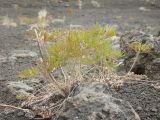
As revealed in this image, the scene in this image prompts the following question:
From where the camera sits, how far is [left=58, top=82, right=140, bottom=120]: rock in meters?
3.41

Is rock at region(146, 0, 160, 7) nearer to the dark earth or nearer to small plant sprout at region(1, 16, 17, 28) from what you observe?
the dark earth

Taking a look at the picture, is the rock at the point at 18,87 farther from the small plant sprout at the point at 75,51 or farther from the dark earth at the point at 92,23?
the small plant sprout at the point at 75,51

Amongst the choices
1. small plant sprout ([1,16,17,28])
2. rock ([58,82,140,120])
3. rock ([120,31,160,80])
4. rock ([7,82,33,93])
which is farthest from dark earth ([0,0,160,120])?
rock ([120,31,160,80])

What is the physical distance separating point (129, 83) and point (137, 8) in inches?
475

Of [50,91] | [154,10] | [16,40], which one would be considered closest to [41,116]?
Result: [50,91]

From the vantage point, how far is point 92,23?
41.5 ft

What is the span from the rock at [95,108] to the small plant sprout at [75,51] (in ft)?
1.13

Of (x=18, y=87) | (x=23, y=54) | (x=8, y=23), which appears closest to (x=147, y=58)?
(x=18, y=87)

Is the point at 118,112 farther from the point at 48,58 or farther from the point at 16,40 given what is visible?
the point at 16,40

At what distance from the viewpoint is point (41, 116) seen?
12.8ft

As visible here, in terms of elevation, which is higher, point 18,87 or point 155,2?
point 18,87

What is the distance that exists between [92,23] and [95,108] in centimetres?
929

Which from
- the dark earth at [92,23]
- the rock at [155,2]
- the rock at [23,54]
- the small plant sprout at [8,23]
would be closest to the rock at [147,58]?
the dark earth at [92,23]

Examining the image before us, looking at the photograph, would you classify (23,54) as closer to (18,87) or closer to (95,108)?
(18,87)
